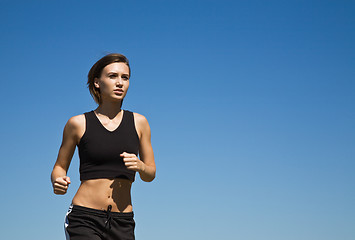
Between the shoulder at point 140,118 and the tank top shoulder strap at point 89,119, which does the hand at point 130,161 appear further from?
the shoulder at point 140,118

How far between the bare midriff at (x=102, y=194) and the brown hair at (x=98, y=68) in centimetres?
121

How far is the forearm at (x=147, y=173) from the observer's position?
244 inches

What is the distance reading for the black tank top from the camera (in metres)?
6.20

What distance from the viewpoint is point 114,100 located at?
655cm

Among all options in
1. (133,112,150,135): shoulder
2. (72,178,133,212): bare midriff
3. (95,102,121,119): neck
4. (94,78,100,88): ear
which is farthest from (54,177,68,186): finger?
(94,78,100,88): ear

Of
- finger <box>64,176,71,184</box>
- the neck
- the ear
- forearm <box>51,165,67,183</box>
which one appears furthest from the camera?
the ear

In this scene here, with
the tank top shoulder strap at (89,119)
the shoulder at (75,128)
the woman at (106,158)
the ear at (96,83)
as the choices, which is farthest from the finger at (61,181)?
the ear at (96,83)

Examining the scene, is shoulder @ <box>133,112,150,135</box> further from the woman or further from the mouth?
the mouth

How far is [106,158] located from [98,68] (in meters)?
1.29

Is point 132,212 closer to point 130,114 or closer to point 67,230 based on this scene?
point 67,230

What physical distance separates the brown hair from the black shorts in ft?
5.11

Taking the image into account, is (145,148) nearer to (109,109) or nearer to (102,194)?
(109,109)

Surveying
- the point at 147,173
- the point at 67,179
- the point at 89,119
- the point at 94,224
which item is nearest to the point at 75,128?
the point at 89,119

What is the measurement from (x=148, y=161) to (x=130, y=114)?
69 centimetres
